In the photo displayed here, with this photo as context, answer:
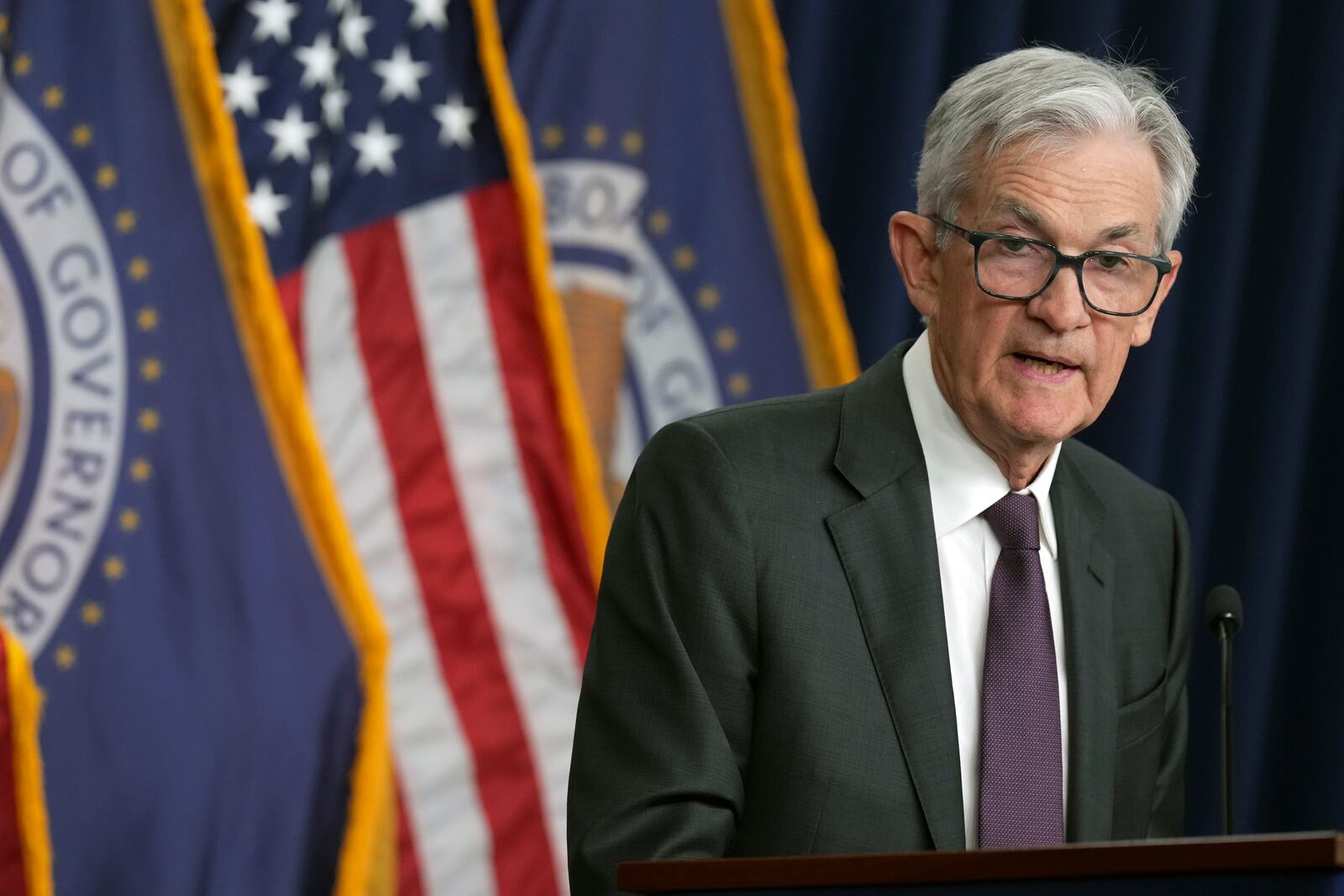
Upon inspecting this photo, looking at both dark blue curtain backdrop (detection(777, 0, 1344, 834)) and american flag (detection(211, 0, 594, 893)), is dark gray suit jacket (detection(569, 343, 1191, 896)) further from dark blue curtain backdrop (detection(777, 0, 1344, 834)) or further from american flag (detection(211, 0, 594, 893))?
dark blue curtain backdrop (detection(777, 0, 1344, 834))

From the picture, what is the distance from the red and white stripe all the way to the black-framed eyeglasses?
54.0 inches

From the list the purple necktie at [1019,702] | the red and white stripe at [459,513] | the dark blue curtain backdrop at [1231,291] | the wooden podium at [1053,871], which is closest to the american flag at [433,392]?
the red and white stripe at [459,513]

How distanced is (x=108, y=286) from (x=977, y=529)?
1.56 metres

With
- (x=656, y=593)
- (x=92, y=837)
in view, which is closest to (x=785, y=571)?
(x=656, y=593)

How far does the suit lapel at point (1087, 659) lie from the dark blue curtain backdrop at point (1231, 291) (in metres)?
1.44

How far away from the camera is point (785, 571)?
1.56 metres

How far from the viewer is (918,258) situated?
1.71 m

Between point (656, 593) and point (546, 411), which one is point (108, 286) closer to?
point (546, 411)

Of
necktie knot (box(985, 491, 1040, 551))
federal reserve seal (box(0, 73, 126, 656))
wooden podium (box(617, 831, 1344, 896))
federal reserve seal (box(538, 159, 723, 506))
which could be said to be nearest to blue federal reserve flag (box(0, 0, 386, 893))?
federal reserve seal (box(0, 73, 126, 656))

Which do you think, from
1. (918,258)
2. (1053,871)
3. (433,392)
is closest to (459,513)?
(433,392)

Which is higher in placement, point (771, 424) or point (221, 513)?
point (771, 424)

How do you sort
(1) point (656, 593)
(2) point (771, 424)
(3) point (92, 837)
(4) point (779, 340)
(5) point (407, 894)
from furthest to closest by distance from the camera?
(4) point (779, 340)
(5) point (407, 894)
(3) point (92, 837)
(2) point (771, 424)
(1) point (656, 593)

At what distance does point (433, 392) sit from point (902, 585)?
1.40 metres

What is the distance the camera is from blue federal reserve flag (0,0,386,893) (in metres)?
2.58
